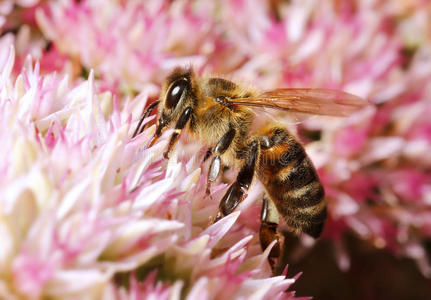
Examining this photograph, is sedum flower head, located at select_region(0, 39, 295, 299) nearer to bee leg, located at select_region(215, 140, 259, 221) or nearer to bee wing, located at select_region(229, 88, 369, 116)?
bee leg, located at select_region(215, 140, 259, 221)

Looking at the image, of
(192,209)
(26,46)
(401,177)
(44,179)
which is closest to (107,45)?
(26,46)

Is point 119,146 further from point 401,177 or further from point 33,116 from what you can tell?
point 401,177

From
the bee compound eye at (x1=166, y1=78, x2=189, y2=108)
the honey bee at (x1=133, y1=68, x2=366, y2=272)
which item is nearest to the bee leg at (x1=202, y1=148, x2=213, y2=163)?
the honey bee at (x1=133, y1=68, x2=366, y2=272)

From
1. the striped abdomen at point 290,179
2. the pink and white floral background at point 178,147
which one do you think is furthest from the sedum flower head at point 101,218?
the striped abdomen at point 290,179

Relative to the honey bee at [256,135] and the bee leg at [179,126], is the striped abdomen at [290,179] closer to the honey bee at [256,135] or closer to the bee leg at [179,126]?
the honey bee at [256,135]

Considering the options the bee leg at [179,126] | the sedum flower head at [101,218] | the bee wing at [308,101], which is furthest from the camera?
the bee wing at [308,101]

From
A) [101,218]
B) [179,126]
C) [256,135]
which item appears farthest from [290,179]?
[101,218]

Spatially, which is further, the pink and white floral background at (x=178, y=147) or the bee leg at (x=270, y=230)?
the bee leg at (x=270, y=230)

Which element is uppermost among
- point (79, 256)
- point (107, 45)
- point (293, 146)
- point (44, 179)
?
point (107, 45)

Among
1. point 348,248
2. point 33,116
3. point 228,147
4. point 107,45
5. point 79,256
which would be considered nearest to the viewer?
point 79,256
